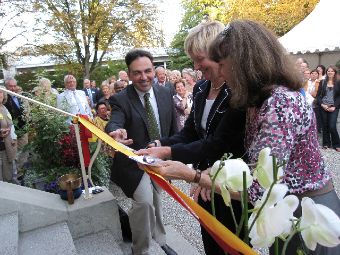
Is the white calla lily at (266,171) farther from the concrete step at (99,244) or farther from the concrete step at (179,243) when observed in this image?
the concrete step at (179,243)

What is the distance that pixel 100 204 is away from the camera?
329cm

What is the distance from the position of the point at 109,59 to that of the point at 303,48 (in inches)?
456

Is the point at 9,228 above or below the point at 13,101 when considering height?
below

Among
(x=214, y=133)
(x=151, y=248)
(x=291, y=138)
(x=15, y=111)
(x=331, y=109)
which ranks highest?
(x=291, y=138)

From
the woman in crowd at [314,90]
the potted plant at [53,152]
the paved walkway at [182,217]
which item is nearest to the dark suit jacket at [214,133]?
the paved walkway at [182,217]

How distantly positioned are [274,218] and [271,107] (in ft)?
2.60

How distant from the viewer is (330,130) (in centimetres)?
774

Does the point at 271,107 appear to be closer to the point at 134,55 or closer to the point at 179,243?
the point at 134,55

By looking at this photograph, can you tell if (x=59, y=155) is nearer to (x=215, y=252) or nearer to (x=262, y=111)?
(x=215, y=252)

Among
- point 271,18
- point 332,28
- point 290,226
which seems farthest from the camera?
point 271,18

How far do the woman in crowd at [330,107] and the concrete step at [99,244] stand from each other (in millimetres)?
5966

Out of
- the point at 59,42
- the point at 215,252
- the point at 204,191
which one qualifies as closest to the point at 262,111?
the point at 204,191

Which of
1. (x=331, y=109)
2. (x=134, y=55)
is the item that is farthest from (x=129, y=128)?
(x=331, y=109)

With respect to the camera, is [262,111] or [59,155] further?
[59,155]
